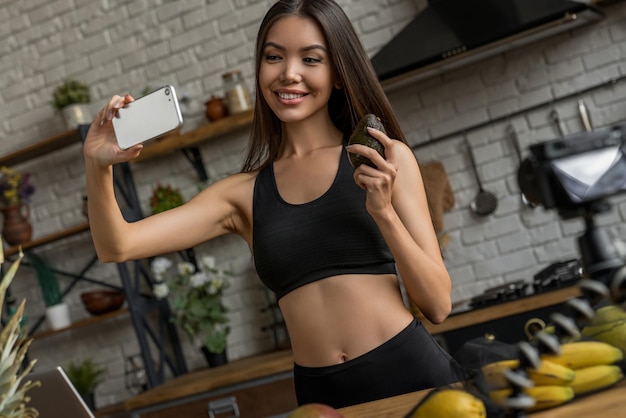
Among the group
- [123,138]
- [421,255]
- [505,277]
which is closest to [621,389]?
[421,255]

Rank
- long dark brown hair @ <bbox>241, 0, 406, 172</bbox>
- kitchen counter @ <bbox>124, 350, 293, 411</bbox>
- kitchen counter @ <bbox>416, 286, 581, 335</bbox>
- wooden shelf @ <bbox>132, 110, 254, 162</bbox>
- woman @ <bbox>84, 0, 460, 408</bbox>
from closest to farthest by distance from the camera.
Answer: woman @ <bbox>84, 0, 460, 408</bbox>
long dark brown hair @ <bbox>241, 0, 406, 172</bbox>
kitchen counter @ <bbox>416, 286, 581, 335</bbox>
kitchen counter @ <bbox>124, 350, 293, 411</bbox>
wooden shelf @ <bbox>132, 110, 254, 162</bbox>

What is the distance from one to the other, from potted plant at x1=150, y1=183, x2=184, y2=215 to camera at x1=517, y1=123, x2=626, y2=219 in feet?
10.4

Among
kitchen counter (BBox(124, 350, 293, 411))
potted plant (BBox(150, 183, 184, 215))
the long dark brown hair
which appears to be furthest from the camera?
potted plant (BBox(150, 183, 184, 215))

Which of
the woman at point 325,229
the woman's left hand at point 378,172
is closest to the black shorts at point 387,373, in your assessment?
the woman at point 325,229

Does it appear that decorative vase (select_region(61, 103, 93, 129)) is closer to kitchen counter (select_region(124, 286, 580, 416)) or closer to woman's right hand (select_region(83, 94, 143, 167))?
kitchen counter (select_region(124, 286, 580, 416))

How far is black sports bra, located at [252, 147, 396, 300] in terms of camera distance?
175 centimetres

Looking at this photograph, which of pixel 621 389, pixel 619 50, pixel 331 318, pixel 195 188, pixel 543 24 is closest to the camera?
pixel 621 389

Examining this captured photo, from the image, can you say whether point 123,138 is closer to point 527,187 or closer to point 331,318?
point 331,318

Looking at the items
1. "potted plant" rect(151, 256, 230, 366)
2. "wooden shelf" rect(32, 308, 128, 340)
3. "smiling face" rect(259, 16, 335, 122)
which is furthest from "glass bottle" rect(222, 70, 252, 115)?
"smiling face" rect(259, 16, 335, 122)

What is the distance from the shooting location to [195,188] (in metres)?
4.13

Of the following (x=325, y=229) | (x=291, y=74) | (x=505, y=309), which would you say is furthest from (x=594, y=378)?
(x=505, y=309)

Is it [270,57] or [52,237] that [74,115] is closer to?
[52,237]

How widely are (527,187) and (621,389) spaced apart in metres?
0.24

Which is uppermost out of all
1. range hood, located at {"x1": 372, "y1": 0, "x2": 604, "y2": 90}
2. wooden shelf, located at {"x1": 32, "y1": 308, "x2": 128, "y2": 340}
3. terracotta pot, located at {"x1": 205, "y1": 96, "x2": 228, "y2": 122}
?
terracotta pot, located at {"x1": 205, "y1": 96, "x2": 228, "y2": 122}
